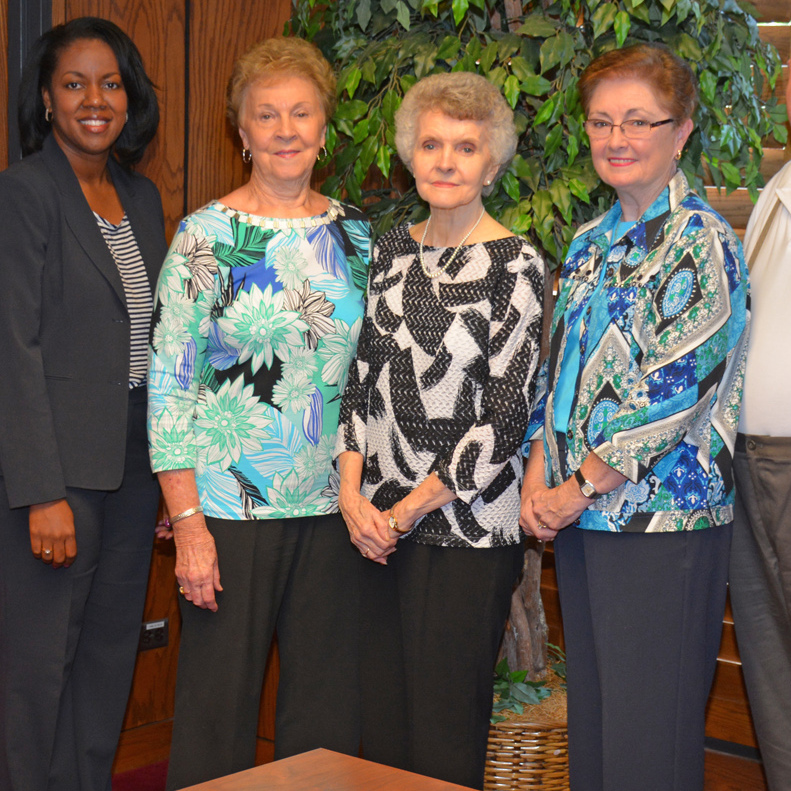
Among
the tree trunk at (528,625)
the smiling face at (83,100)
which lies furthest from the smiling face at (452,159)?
the tree trunk at (528,625)

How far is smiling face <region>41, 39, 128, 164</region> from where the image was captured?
221 cm

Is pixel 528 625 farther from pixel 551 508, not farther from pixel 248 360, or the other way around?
pixel 248 360

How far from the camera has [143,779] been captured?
2.90 m

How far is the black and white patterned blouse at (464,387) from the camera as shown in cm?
183

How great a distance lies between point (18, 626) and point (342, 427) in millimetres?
895

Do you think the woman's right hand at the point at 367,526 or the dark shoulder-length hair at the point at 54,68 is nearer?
the woman's right hand at the point at 367,526

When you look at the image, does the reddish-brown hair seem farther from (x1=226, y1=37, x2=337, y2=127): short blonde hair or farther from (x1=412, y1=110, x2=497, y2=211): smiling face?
(x1=226, y1=37, x2=337, y2=127): short blonde hair

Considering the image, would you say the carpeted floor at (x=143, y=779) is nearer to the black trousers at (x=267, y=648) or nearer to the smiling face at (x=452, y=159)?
the black trousers at (x=267, y=648)

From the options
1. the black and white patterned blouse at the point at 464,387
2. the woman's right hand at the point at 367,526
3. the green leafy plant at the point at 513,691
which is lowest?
the green leafy plant at the point at 513,691

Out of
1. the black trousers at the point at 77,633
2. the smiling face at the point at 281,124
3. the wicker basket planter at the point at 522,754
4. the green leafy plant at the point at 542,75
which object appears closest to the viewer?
the smiling face at the point at 281,124

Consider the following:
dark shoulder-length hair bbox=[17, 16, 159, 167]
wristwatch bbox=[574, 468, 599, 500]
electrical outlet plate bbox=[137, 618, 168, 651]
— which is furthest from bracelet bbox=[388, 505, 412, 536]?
electrical outlet plate bbox=[137, 618, 168, 651]

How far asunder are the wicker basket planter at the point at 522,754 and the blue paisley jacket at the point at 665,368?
35.0 inches

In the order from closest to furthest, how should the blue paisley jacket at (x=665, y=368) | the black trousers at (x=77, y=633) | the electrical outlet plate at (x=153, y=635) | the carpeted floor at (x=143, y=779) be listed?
1. the blue paisley jacket at (x=665, y=368)
2. the black trousers at (x=77, y=633)
3. the carpeted floor at (x=143, y=779)
4. the electrical outlet plate at (x=153, y=635)

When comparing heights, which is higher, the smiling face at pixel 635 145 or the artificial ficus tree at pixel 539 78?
the artificial ficus tree at pixel 539 78
